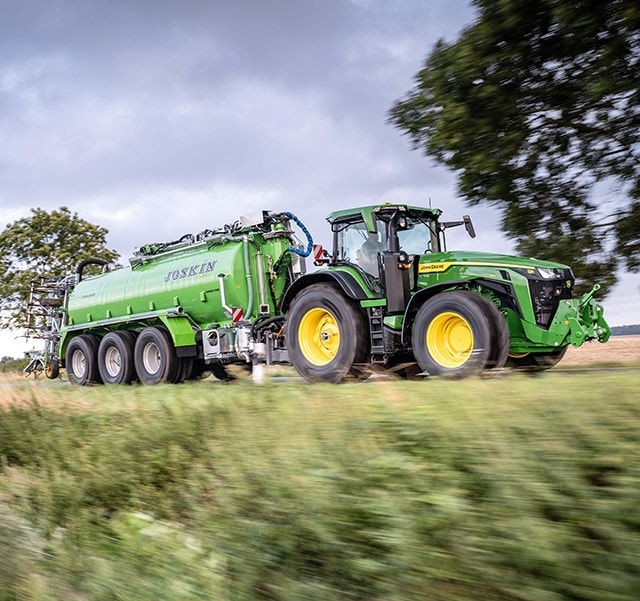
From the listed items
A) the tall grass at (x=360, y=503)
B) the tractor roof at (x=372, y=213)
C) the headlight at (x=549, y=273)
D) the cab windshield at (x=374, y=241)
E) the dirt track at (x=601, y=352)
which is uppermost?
the tractor roof at (x=372, y=213)

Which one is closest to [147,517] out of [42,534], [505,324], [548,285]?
[42,534]

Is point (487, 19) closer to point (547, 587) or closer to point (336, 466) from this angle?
point (336, 466)

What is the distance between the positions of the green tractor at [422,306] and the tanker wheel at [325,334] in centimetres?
2

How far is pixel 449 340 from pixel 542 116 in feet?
10.7

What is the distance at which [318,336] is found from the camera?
1073 cm

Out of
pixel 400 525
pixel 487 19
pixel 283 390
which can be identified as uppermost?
pixel 487 19

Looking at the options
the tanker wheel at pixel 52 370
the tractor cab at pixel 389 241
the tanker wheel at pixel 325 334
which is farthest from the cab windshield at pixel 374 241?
the tanker wheel at pixel 52 370

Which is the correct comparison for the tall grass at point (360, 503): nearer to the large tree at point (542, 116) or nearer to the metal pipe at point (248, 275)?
the large tree at point (542, 116)

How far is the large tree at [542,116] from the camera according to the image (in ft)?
25.7

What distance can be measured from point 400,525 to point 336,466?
67cm

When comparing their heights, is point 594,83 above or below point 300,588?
above

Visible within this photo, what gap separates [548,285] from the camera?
9.25 meters

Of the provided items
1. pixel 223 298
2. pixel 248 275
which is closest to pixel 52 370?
pixel 223 298

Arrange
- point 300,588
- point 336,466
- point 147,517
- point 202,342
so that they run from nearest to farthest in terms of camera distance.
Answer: point 300,588, point 336,466, point 147,517, point 202,342
